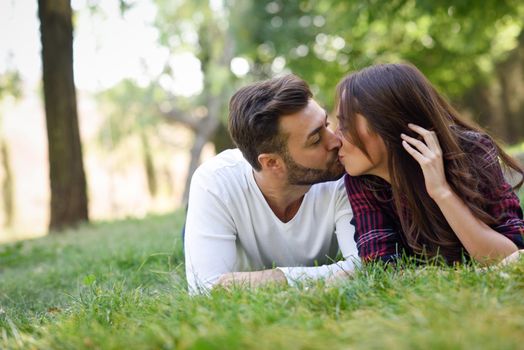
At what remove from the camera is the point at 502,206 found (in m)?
A: 3.12

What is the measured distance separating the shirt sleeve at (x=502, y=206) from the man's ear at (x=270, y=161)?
3.92ft

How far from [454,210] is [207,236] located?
4.61ft

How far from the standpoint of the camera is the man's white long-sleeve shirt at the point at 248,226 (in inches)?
135

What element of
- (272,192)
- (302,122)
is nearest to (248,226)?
(272,192)

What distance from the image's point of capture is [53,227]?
912 centimetres

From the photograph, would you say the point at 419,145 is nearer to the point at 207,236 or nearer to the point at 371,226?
the point at 371,226

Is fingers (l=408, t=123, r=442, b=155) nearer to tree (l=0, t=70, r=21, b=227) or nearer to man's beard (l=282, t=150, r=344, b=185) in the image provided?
man's beard (l=282, t=150, r=344, b=185)

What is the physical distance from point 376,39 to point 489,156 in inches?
550

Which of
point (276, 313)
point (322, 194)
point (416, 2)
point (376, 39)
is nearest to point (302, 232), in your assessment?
point (322, 194)

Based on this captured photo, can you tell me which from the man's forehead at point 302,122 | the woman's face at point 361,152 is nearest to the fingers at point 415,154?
the woman's face at point 361,152

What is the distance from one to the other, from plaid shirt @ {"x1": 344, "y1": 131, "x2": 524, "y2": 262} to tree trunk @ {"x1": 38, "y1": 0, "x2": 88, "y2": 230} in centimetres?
670

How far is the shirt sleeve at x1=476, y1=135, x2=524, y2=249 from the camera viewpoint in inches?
121

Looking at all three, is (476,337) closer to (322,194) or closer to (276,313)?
(276,313)

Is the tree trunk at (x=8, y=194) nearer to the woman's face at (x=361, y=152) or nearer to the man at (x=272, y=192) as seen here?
the man at (x=272, y=192)
